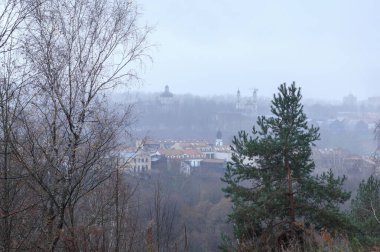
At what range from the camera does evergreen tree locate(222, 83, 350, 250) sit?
7.77 m

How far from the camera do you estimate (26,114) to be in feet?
17.1

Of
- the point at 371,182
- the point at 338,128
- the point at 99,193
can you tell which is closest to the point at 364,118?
the point at 338,128

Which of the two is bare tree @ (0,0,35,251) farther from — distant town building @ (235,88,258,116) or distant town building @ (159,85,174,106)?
distant town building @ (235,88,258,116)

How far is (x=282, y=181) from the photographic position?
320 inches

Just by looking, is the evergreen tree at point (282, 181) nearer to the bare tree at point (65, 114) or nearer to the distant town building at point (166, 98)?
the bare tree at point (65, 114)

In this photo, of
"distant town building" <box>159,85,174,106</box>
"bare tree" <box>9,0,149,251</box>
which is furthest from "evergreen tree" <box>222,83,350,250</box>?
"distant town building" <box>159,85,174,106</box>

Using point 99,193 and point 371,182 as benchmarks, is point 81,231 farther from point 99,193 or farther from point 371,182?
point 371,182

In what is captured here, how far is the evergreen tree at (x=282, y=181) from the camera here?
7.77m

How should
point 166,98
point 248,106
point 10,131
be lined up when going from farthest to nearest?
point 248,106 < point 166,98 < point 10,131

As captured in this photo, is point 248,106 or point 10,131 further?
point 248,106

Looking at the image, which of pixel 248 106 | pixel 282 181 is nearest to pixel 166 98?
pixel 248 106

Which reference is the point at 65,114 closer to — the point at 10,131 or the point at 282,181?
the point at 10,131

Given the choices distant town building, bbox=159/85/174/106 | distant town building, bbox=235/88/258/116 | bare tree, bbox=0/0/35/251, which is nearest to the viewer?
bare tree, bbox=0/0/35/251

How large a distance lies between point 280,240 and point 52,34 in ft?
15.2
